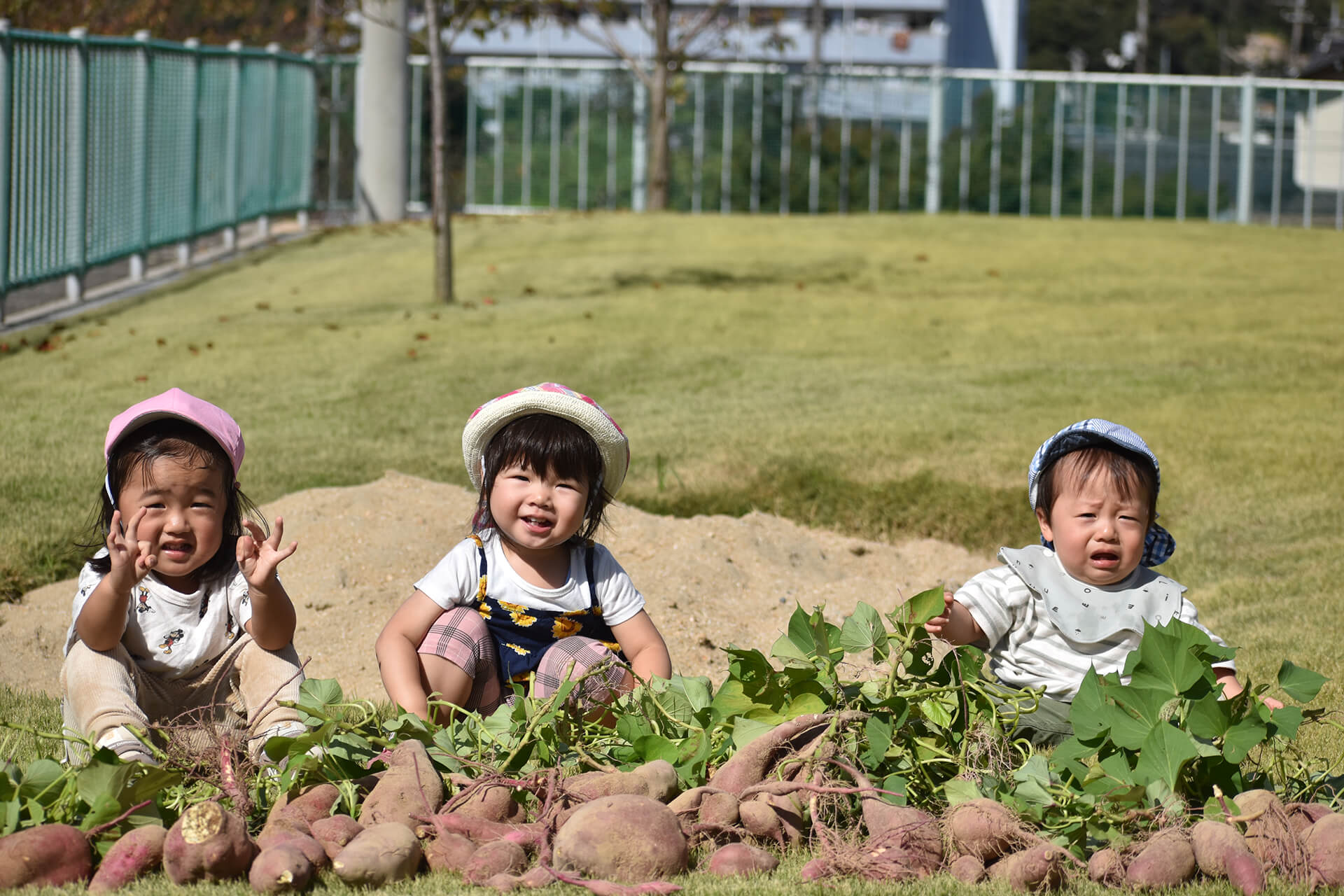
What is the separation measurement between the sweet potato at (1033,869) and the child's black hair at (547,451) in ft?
4.56

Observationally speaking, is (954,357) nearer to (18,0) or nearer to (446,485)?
(446,485)

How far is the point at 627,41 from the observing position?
56.2m

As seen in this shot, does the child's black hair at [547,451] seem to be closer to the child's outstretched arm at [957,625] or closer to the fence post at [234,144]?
the child's outstretched arm at [957,625]

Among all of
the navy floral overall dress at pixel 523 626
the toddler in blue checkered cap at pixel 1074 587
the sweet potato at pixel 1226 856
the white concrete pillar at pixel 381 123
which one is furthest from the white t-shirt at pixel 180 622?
the white concrete pillar at pixel 381 123

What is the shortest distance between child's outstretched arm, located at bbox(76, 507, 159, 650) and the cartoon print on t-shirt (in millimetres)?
143

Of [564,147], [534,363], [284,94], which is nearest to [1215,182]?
[564,147]

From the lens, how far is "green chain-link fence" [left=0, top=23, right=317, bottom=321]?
1071 centimetres

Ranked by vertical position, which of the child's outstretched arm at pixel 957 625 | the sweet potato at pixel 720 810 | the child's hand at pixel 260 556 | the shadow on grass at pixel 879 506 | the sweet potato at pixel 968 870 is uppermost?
the child's hand at pixel 260 556

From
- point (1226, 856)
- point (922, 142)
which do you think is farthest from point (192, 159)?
point (1226, 856)

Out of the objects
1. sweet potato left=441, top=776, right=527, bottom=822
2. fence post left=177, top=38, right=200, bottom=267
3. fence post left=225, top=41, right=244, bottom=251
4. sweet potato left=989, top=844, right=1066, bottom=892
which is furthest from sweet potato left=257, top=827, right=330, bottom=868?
fence post left=225, top=41, right=244, bottom=251

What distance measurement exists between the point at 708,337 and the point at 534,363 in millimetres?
1828

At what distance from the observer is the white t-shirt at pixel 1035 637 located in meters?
3.34

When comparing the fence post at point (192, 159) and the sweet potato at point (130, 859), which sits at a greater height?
the fence post at point (192, 159)

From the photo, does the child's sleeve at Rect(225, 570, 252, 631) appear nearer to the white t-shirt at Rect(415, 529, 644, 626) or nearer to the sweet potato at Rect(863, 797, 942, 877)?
the white t-shirt at Rect(415, 529, 644, 626)
